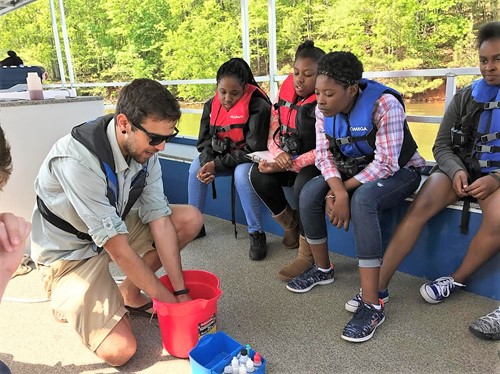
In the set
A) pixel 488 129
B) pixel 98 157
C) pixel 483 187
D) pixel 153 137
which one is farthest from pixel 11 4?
pixel 483 187

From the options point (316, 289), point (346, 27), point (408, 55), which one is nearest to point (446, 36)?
point (408, 55)

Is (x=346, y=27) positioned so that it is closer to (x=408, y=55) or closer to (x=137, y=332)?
(x=408, y=55)

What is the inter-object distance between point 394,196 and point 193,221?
3.14 ft

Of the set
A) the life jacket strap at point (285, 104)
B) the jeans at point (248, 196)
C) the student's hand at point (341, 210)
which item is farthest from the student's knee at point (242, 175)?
the student's hand at point (341, 210)

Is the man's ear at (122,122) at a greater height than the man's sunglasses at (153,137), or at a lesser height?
greater

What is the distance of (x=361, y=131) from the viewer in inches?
76.2

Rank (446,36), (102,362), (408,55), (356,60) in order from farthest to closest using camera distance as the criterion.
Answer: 1. (408,55)
2. (446,36)
3. (356,60)
4. (102,362)

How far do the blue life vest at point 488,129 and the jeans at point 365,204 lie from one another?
0.96 ft

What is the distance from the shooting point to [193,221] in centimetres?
194

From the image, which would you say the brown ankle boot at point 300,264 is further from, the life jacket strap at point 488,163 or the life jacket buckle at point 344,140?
the life jacket strap at point 488,163

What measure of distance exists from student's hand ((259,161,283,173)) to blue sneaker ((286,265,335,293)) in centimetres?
60

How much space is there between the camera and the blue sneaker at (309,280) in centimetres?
212

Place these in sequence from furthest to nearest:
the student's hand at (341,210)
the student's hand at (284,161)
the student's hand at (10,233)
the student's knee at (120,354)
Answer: the student's hand at (284,161), the student's hand at (341,210), the student's knee at (120,354), the student's hand at (10,233)

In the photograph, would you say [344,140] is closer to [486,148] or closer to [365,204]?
[365,204]
